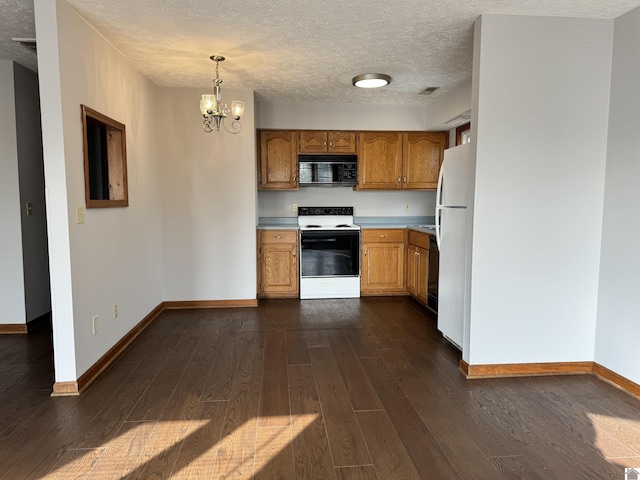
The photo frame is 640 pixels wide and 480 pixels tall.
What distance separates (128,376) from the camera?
2.75 meters

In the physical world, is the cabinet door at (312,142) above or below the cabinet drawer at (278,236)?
above

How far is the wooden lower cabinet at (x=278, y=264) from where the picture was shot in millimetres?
4840

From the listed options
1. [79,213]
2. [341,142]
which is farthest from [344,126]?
[79,213]

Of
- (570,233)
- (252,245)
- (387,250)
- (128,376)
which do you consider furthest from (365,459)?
(387,250)

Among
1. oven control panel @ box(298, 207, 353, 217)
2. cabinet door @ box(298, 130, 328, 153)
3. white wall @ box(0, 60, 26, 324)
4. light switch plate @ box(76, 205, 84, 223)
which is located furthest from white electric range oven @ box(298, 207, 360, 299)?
white wall @ box(0, 60, 26, 324)

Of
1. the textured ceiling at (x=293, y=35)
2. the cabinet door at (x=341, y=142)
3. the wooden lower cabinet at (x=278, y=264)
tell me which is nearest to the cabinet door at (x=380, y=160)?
the cabinet door at (x=341, y=142)

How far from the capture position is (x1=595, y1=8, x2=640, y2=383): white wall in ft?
8.18

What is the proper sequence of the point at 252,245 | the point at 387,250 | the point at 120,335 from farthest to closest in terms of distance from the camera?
the point at 387,250
the point at 252,245
the point at 120,335

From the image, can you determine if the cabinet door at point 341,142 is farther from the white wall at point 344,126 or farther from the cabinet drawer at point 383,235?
the cabinet drawer at point 383,235

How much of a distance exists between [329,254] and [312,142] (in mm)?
1407

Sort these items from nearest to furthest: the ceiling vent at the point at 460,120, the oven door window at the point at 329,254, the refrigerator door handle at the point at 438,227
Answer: the refrigerator door handle at the point at 438,227
the ceiling vent at the point at 460,120
the oven door window at the point at 329,254

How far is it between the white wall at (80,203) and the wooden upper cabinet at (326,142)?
1972 mm

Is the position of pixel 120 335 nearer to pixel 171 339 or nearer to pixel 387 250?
pixel 171 339

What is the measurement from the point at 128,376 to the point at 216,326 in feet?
3.76
